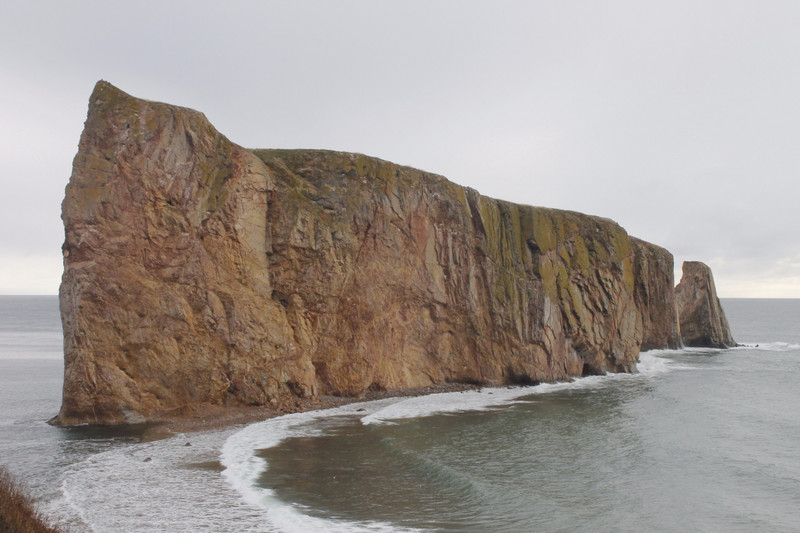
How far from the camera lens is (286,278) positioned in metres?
30.8

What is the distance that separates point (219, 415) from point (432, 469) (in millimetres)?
11596

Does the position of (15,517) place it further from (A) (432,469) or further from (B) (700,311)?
(B) (700,311)

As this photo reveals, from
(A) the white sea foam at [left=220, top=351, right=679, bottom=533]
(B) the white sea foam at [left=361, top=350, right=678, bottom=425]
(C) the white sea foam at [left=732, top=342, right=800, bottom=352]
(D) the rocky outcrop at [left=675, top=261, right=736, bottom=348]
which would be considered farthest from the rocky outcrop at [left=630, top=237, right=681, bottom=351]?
(B) the white sea foam at [left=361, top=350, right=678, bottom=425]

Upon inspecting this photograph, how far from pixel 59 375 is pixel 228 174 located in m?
23.6

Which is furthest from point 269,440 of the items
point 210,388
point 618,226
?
point 618,226

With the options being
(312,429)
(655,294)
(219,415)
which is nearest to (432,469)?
(312,429)

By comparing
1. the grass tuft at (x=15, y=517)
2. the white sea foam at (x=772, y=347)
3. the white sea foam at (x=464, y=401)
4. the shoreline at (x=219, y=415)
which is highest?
the grass tuft at (x=15, y=517)

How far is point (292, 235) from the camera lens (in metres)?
30.7

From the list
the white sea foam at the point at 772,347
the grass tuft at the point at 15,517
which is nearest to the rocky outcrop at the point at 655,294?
the white sea foam at the point at 772,347

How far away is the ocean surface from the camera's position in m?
14.6

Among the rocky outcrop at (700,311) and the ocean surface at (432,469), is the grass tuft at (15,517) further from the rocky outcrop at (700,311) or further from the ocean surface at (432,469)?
the rocky outcrop at (700,311)

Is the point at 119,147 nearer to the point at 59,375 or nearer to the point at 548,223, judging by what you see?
the point at 59,375

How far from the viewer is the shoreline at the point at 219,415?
75.9 ft

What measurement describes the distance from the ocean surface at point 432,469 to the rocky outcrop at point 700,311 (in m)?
46.4
